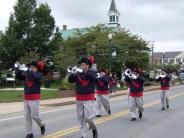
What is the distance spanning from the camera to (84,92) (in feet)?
35.9

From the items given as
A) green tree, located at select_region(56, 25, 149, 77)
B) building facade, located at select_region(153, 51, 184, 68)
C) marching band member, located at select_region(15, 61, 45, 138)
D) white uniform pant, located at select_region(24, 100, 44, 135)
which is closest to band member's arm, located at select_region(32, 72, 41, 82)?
marching band member, located at select_region(15, 61, 45, 138)

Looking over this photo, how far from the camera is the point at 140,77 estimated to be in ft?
54.2

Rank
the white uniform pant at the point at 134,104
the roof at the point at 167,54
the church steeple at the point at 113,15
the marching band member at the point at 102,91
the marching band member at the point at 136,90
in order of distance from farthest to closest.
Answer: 1. the roof at the point at 167,54
2. the church steeple at the point at 113,15
3. the marching band member at the point at 102,91
4. the marching band member at the point at 136,90
5. the white uniform pant at the point at 134,104

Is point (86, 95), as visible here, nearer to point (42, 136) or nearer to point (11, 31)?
point (42, 136)

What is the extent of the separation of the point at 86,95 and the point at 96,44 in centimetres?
4156

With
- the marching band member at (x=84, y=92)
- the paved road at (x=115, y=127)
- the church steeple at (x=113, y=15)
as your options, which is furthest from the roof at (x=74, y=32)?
the marching band member at (x=84, y=92)

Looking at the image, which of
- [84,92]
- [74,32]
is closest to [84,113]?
[84,92]

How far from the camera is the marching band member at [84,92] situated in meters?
10.8

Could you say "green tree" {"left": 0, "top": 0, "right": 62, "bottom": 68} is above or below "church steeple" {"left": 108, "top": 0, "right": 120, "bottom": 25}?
below

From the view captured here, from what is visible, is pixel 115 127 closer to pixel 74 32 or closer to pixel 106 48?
pixel 106 48

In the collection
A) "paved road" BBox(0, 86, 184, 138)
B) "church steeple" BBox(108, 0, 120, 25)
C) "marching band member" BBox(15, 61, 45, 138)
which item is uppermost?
"church steeple" BBox(108, 0, 120, 25)

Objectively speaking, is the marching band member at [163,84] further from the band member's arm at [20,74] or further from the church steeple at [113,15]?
the church steeple at [113,15]

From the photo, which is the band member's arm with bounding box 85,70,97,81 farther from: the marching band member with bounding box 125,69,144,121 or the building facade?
the building facade

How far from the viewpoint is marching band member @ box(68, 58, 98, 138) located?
35.5 ft
